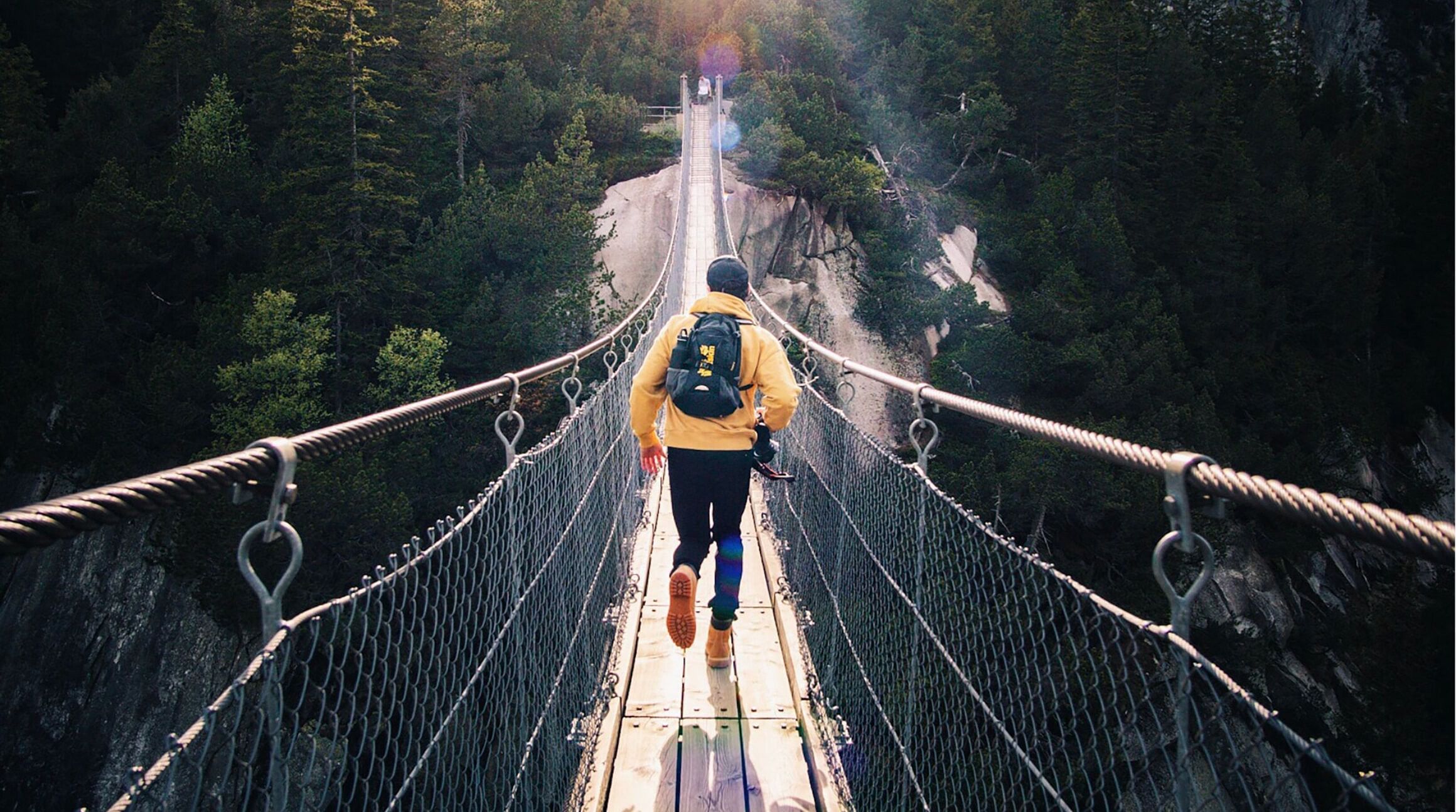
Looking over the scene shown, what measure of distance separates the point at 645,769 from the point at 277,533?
170cm

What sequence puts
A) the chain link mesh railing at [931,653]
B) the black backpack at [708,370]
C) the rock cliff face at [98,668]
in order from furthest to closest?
the rock cliff face at [98,668] < the black backpack at [708,370] < the chain link mesh railing at [931,653]

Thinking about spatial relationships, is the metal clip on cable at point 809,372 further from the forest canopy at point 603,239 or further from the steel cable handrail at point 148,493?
the forest canopy at point 603,239

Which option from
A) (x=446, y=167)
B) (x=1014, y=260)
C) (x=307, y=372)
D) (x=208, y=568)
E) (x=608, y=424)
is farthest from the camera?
(x=446, y=167)

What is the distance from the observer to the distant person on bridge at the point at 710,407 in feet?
8.07

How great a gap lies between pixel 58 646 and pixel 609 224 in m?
12.0

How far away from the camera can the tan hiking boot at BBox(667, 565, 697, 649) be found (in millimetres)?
2613

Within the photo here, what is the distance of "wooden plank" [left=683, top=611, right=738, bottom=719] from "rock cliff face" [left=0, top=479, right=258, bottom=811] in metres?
12.1

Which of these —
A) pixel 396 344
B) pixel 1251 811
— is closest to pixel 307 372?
pixel 396 344

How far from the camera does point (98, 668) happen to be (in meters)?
13.2

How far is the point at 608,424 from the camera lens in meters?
4.02

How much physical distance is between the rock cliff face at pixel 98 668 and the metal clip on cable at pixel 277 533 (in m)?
13.7

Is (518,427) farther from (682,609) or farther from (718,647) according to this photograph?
(718,647)

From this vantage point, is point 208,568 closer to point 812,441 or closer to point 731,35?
point 812,441

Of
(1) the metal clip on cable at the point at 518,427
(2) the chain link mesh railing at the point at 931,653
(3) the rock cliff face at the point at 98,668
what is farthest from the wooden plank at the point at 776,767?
(3) the rock cliff face at the point at 98,668
